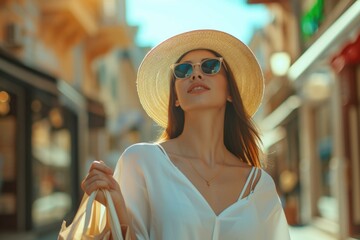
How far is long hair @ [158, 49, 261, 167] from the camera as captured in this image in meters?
2.59

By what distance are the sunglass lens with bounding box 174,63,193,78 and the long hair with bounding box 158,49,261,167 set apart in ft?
0.40

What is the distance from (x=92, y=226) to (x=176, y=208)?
274 mm

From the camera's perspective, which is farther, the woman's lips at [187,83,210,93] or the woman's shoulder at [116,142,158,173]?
the woman's lips at [187,83,210,93]

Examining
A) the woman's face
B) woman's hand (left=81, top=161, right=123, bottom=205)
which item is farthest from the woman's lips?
woman's hand (left=81, top=161, right=123, bottom=205)

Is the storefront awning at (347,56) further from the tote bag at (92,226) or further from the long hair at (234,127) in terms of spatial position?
the tote bag at (92,226)

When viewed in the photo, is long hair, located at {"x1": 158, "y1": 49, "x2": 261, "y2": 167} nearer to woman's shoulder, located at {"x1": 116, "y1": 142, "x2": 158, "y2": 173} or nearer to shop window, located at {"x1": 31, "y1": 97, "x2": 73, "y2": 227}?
woman's shoulder, located at {"x1": 116, "y1": 142, "x2": 158, "y2": 173}

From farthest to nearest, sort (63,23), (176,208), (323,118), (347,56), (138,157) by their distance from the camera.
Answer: (63,23), (323,118), (347,56), (138,157), (176,208)

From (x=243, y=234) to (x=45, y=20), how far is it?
635 inches

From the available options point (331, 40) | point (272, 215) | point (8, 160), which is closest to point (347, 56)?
point (331, 40)

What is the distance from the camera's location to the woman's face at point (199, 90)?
241cm

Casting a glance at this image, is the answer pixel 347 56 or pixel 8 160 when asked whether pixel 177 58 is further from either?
pixel 8 160

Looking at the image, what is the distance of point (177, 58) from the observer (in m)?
2.61

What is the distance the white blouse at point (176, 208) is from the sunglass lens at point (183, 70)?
0.29 m

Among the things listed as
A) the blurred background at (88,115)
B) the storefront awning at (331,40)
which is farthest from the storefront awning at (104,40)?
the storefront awning at (331,40)
